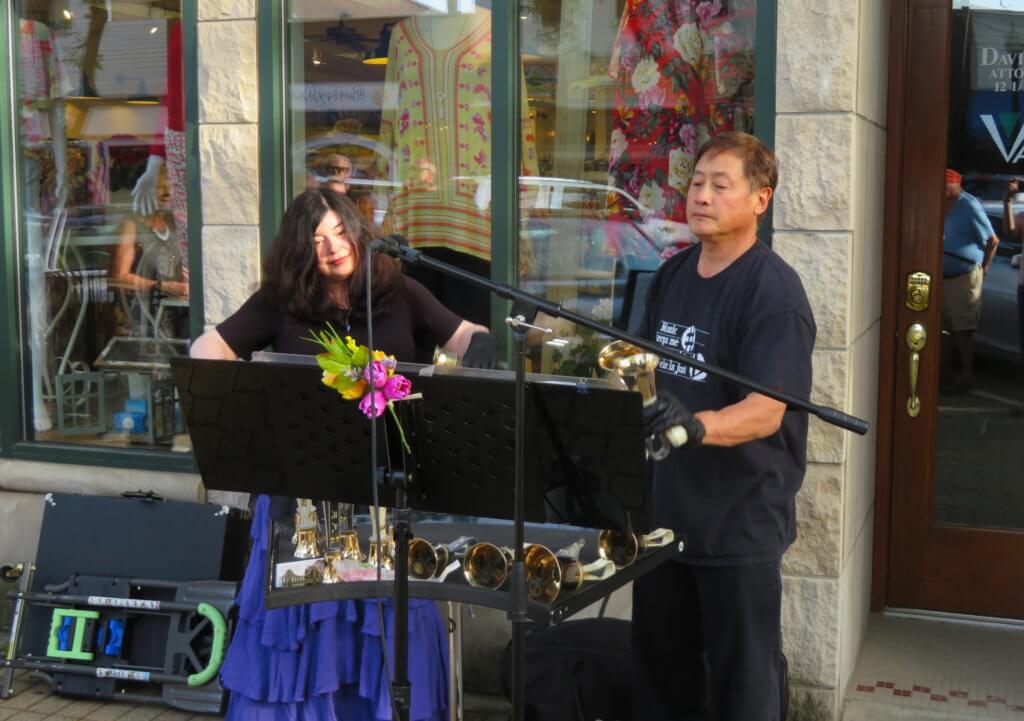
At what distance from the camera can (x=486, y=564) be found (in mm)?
3111

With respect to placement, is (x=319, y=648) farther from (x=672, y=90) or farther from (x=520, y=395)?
(x=672, y=90)

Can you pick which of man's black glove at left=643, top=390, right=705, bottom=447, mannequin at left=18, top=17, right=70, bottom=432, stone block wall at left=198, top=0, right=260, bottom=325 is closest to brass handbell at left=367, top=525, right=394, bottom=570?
man's black glove at left=643, top=390, right=705, bottom=447

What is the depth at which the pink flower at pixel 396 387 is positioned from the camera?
2883 millimetres

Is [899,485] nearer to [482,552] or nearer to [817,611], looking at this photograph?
[817,611]

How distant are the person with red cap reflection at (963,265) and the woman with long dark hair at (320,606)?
2.08m

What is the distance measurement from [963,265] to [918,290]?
0.21 metres

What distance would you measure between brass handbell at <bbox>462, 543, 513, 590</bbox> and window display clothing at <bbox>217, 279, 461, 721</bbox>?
2.20 ft

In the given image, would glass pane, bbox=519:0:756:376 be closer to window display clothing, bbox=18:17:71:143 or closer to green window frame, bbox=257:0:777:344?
green window frame, bbox=257:0:777:344

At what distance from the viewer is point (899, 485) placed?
5094 millimetres

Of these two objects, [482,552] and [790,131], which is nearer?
[482,552]

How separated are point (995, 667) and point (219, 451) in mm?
2971

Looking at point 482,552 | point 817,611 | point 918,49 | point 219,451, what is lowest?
point 817,611

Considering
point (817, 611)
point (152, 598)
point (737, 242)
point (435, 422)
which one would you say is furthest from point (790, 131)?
point (152, 598)

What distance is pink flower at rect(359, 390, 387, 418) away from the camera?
9.45 ft
